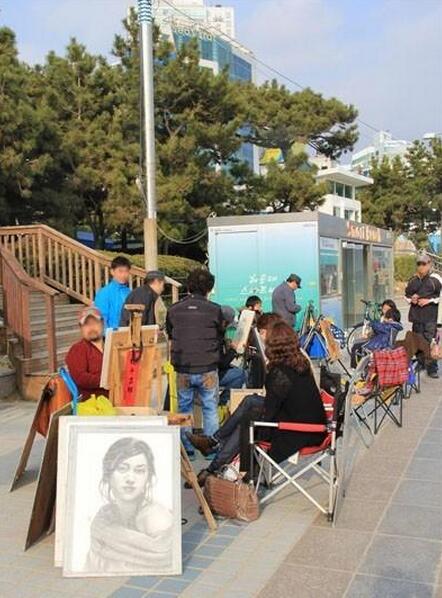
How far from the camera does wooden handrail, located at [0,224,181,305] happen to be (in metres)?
12.4

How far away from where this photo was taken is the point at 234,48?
80188mm

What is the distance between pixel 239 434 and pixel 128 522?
1.26 meters

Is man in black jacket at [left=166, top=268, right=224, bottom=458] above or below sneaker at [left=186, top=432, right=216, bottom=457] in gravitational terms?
above

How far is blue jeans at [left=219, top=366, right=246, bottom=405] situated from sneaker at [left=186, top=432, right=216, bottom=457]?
0.97 metres

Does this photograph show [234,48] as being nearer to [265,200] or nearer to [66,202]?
[265,200]

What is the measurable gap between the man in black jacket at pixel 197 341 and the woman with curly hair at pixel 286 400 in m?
0.97

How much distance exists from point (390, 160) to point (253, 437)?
46252 millimetres

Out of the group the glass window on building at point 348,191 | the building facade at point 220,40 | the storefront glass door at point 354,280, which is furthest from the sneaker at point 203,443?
the glass window on building at point 348,191

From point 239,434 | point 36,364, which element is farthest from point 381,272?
point 239,434

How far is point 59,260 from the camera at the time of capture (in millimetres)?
12875

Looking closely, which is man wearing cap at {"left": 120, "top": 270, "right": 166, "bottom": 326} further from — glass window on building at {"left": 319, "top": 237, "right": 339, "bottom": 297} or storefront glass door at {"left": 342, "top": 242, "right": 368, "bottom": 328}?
storefront glass door at {"left": 342, "top": 242, "right": 368, "bottom": 328}

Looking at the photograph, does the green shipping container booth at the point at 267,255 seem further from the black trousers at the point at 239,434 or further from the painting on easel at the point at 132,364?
the painting on easel at the point at 132,364

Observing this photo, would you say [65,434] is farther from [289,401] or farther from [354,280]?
[354,280]

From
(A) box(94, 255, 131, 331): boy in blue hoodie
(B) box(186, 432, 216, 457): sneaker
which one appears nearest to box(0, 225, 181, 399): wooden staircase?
(A) box(94, 255, 131, 331): boy in blue hoodie
